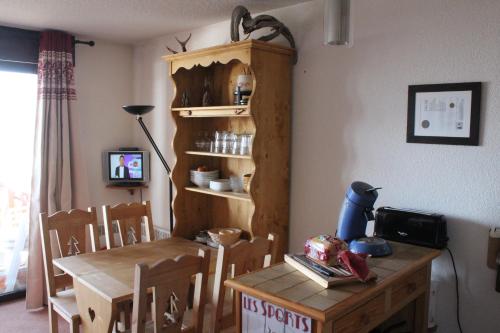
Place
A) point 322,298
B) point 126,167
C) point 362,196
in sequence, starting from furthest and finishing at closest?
1. point 126,167
2. point 362,196
3. point 322,298

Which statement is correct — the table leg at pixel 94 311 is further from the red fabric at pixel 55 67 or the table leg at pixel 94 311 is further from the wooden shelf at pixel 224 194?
the red fabric at pixel 55 67

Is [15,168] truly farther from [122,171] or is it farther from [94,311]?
[94,311]

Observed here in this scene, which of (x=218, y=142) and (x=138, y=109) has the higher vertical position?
(x=138, y=109)

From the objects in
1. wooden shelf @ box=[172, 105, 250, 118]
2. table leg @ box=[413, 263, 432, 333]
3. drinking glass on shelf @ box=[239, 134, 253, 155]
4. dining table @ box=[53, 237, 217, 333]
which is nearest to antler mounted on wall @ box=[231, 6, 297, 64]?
wooden shelf @ box=[172, 105, 250, 118]

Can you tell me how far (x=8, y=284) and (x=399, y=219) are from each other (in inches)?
127

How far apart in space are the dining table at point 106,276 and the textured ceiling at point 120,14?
1.53m

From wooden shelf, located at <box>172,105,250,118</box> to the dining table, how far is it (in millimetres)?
876

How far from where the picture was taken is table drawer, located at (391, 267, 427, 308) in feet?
5.82

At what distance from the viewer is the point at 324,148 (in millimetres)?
2605

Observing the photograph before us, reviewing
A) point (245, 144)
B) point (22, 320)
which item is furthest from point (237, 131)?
point (22, 320)

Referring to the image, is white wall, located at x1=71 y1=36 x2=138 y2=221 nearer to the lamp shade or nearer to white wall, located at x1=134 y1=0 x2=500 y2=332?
the lamp shade

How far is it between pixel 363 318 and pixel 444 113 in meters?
1.10

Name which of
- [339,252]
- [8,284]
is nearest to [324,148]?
[339,252]

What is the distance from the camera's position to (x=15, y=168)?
3582 millimetres
